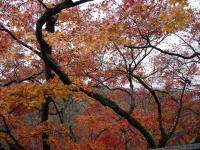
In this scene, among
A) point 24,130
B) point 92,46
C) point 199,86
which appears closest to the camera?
point 92,46

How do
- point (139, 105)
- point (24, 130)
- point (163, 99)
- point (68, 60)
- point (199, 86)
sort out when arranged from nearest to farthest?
1. point (24, 130)
2. point (68, 60)
3. point (199, 86)
4. point (163, 99)
5. point (139, 105)

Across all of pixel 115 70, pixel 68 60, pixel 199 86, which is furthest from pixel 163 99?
pixel 68 60

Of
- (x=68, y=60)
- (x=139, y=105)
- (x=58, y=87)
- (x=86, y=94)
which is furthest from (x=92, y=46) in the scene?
(x=139, y=105)

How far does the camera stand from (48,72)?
1426cm

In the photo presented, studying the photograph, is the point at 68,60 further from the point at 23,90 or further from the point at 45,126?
the point at 23,90

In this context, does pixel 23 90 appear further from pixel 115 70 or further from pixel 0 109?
Result: pixel 115 70

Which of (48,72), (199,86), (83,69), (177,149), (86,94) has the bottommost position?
(177,149)

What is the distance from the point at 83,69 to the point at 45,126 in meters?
5.80

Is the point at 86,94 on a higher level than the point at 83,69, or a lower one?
lower

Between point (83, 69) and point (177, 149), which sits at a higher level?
point (83, 69)

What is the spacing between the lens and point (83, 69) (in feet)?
60.7

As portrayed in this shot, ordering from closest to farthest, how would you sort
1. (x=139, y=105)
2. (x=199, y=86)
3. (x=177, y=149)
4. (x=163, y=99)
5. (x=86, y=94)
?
(x=177, y=149) → (x=86, y=94) → (x=199, y=86) → (x=163, y=99) → (x=139, y=105)

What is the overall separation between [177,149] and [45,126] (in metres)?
8.07

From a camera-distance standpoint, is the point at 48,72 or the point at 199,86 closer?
the point at 48,72
